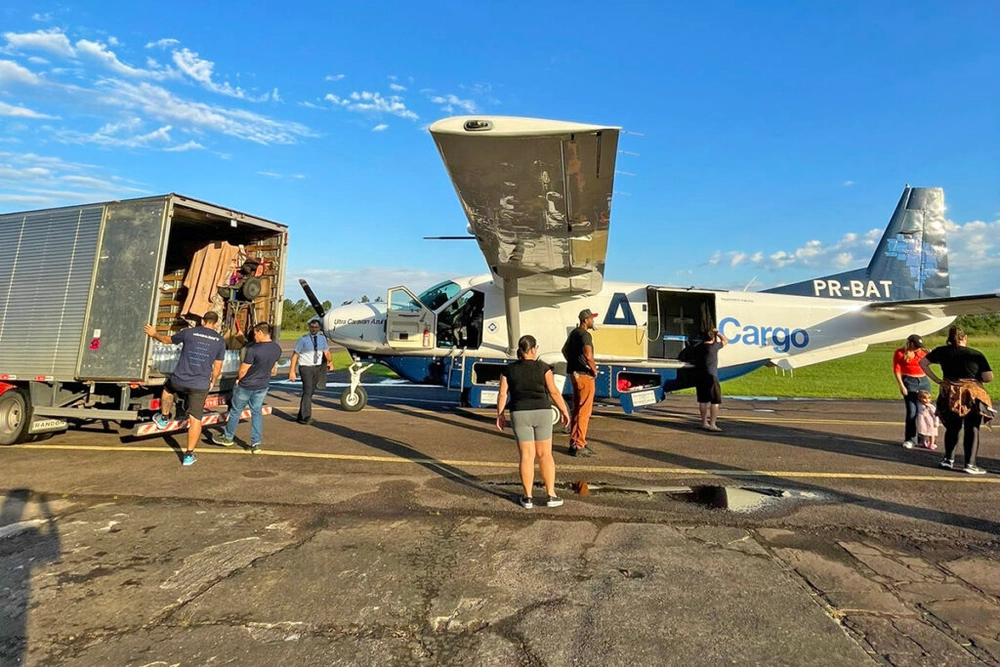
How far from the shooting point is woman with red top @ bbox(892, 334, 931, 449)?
7879 mm

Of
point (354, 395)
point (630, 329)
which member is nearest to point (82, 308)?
point (354, 395)

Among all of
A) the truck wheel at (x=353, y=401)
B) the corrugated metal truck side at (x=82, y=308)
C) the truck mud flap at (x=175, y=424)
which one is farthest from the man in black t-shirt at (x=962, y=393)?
the corrugated metal truck side at (x=82, y=308)

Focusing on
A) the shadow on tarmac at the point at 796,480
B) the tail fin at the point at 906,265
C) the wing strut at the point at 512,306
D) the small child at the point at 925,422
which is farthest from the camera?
the tail fin at the point at 906,265

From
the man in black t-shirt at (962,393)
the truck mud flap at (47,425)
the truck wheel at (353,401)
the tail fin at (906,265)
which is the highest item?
the tail fin at (906,265)

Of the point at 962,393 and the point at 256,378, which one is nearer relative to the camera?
the point at 962,393

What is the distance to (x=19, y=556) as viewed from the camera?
3.59 m

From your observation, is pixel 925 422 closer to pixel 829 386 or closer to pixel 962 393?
pixel 962 393

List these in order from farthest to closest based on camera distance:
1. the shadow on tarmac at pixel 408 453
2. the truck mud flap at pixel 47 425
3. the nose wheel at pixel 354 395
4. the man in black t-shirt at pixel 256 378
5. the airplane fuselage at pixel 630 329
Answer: the nose wheel at pixel 354 395, the airplane fuselage at pixel 630 329, the truck mud flap at pixel 47 425, the man in black t-shirt at pixel 256 378, the shadow on tarmac at pixel 408 453

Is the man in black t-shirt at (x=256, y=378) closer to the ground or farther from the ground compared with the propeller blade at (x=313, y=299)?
closer to the ground

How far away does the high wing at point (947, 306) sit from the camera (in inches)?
343

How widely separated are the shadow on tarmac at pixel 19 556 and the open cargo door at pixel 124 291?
1746 millimetres

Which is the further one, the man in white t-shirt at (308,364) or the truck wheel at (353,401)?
the truck wheel at (353,401)

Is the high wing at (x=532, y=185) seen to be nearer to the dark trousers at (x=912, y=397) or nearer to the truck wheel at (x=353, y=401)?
the truck wheel at (x=353, y=401)

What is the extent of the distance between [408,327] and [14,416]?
6.03 metres
